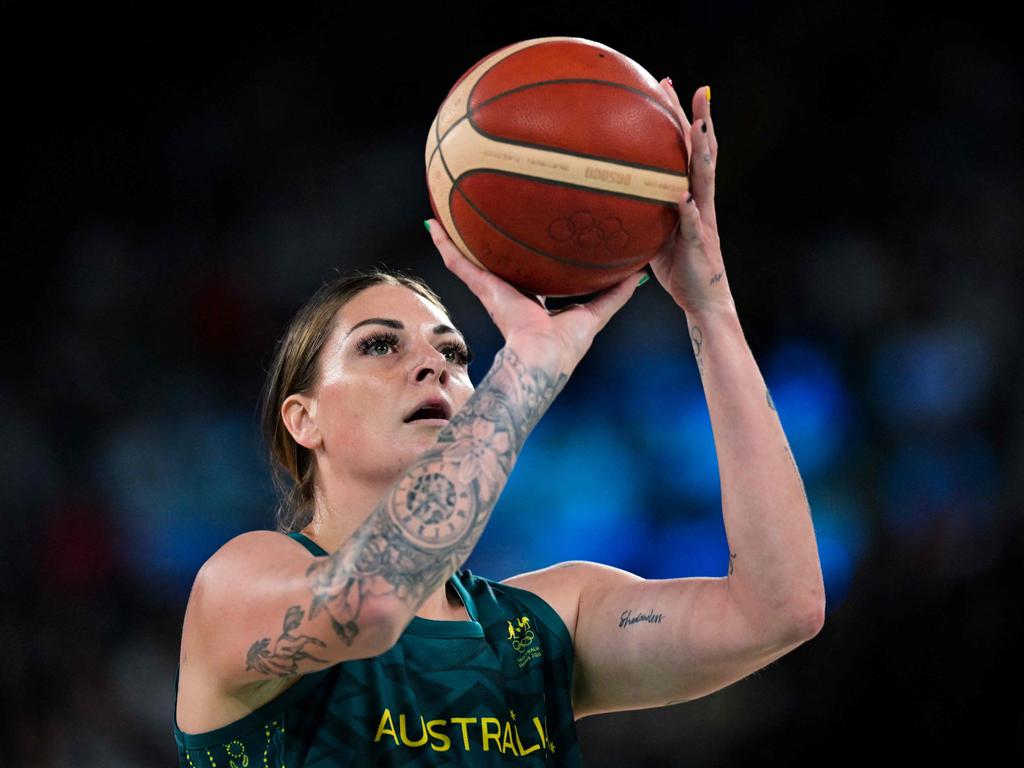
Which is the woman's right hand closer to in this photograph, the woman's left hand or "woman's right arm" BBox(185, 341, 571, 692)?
"woman's right arm" BBox(185, 341, 571, 692)

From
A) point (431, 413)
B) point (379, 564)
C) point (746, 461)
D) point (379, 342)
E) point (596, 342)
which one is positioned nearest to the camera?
point (379, 564)

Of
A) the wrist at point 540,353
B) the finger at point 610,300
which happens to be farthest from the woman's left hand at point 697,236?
the wrist at point 540,353

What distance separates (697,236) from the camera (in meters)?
2.48

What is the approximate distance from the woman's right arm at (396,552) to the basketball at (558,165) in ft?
0.37

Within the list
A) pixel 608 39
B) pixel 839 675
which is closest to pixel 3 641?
pixel 839 675

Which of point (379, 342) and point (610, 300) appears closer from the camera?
point (610, 300)

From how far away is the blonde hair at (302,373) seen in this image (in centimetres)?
295

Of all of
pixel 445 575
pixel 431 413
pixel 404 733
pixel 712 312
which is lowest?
pixel 404 733

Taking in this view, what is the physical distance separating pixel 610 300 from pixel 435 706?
0.97 m

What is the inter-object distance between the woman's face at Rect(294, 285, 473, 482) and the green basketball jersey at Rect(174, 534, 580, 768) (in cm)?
26

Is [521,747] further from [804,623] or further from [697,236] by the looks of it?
[697,236]

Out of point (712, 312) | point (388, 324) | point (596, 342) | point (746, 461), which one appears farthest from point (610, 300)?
point (596, 342)

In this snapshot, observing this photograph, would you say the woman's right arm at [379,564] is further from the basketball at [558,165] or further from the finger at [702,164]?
the finger at [702,164]

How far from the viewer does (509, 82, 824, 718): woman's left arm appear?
8.33 ft
